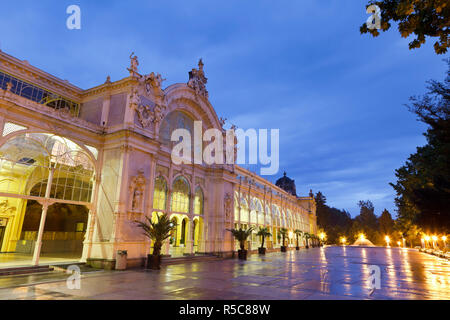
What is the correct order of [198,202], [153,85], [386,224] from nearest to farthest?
[153,85] < [198,202] < [386,224]

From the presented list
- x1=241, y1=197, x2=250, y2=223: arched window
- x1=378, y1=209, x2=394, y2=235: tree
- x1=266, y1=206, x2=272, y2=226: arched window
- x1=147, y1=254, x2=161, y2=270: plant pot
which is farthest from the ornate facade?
x1=378, y1=209, x2=394, y2=235: tree

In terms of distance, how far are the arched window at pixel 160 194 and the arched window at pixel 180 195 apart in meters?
1.26

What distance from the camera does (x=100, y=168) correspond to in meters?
17.3

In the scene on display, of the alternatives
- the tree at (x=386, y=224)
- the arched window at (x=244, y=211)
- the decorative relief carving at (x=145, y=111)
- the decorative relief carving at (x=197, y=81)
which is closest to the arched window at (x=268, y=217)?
the arched window at (x=244, y=211)

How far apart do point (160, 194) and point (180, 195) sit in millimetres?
2473

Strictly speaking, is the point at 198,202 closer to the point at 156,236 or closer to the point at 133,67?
the point at 156,236

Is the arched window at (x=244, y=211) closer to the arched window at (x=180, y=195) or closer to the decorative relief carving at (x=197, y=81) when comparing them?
the arched window at (x=180, y=195)

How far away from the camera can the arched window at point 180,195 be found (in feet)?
71.1

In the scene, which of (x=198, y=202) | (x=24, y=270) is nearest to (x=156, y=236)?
(x=24, y=270)

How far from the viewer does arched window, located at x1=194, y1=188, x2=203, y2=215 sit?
24227 mm

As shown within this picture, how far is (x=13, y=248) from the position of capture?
21281 mm
